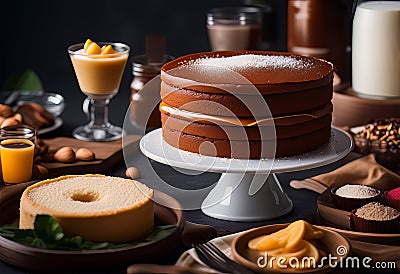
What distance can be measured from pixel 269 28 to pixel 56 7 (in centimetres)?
70

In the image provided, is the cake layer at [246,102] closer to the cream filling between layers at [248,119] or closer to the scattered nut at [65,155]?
the cream filling between layers at [248,119]

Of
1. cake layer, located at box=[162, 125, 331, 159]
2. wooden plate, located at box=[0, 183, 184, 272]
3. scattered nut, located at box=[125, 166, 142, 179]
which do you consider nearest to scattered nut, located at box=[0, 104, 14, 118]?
scattered nut, located at box=[125, 166, 142, 179]

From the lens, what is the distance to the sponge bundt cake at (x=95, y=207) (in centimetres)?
160

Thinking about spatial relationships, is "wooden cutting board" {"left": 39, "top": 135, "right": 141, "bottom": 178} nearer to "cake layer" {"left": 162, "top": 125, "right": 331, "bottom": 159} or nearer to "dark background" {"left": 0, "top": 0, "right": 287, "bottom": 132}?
"cake layer" {"left": 162, "top": 125, "right": 331, "bottom": 159}

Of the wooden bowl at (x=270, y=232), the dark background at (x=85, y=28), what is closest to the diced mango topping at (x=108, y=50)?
the dark background at (x=85, y=28)

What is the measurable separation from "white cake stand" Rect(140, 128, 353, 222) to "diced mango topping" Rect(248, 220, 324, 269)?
242mm

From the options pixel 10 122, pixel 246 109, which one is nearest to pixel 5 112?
pixel 10 122

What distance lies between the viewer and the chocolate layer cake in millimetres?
1752

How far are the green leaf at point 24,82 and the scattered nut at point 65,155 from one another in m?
0.60

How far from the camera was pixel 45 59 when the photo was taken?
3.05m

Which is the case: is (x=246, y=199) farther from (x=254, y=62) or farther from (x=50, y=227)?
(x=50, y=227)

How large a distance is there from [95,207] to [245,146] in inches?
12.8

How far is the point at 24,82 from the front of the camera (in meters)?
2.80

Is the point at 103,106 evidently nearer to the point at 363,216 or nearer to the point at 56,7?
the point at 56,7
